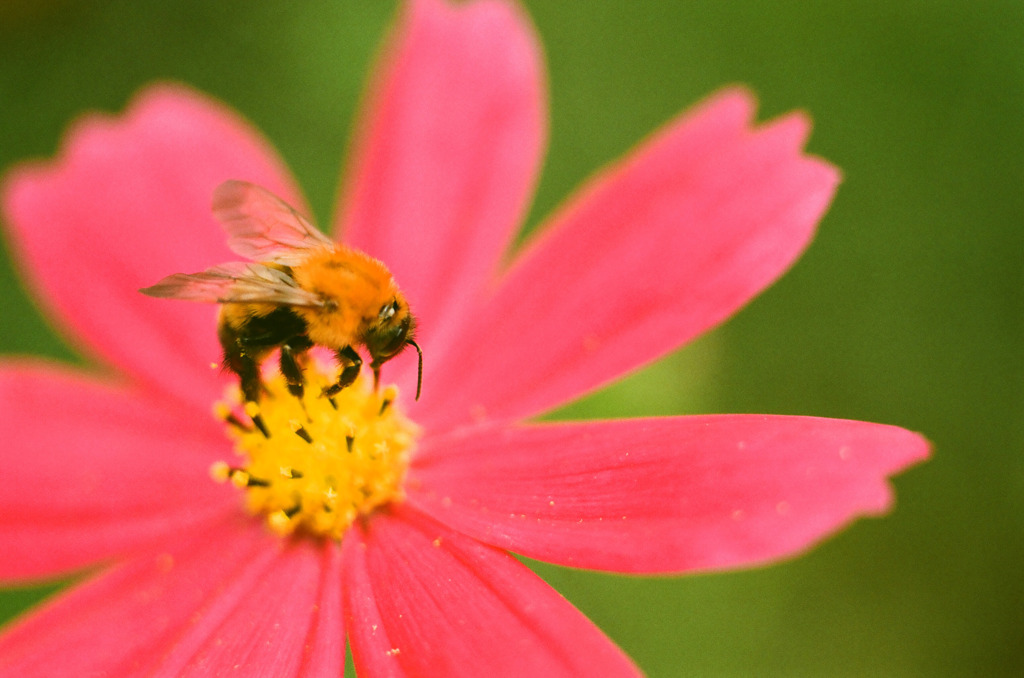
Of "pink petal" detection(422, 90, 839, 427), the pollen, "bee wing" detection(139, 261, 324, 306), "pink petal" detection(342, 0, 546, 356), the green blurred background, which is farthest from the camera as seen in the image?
the green blurred background

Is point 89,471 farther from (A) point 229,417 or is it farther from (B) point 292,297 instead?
(B) point 292,297

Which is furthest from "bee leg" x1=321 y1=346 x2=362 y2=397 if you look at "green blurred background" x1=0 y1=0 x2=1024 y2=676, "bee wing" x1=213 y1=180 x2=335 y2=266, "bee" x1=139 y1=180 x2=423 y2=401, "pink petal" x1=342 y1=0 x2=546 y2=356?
"green blurred background" x1=0 y1=0 x2=1024 y2=676

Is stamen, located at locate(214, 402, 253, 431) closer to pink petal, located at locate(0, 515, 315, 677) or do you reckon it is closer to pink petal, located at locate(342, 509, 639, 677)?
pink petal, located at locate(0, 515, 315, 677)

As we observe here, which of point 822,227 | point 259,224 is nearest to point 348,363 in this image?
point 259,224

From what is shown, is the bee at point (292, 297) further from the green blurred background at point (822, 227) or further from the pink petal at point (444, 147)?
the green blurred background at point (822, 227)

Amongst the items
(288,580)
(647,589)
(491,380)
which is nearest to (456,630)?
(288,580)
